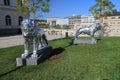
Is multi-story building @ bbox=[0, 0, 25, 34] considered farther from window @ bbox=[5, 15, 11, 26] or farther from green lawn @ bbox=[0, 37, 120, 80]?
green lawn @ bbox=[0, 37, 120, 80]

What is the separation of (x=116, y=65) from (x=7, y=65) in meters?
4.34

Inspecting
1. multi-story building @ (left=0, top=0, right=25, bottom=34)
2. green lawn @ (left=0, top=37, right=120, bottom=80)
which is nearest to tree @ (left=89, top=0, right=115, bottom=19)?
multi-story building @ (left=0, top=0, right=25, bottom=34)

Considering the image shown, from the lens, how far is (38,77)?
18.2 feet

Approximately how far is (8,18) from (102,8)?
1552cm

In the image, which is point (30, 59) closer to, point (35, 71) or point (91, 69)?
point (35, 71)

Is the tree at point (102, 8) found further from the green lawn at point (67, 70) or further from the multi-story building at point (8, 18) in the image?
the green lawn at point (67, 70)

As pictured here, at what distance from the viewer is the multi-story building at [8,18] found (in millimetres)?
27875

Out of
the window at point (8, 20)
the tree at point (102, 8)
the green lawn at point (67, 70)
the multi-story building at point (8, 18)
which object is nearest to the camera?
the green lawn at point (67, 70)

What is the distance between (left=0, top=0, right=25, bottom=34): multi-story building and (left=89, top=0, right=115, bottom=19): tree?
12345mm

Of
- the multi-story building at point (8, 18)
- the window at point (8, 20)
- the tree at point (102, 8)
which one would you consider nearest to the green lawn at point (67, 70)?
the tree at point (102, 8)

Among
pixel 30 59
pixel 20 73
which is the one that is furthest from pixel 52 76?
pixel 30 59

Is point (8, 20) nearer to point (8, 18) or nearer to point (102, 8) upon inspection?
point (8, 18)

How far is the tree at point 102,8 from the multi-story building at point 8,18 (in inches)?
486

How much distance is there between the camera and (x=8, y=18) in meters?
29.2
